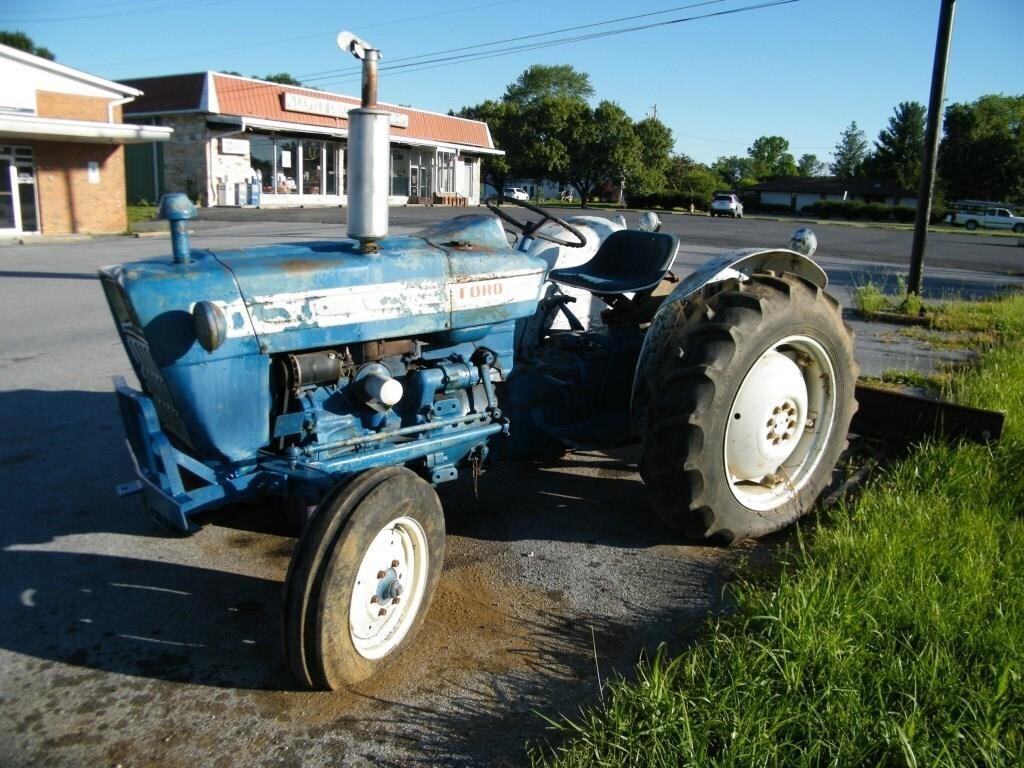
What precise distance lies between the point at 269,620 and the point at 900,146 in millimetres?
87499

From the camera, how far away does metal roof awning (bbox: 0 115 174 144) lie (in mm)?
19641

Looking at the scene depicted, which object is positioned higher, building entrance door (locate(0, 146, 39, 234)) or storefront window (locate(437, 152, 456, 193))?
storefront window (locate(437, 152, 456, 193))

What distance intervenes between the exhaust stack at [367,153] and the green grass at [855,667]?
185cm

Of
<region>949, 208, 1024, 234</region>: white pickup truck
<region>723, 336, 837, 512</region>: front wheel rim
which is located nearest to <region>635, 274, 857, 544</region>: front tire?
<region>723, 336, 837, 512</region>: front wheel rim

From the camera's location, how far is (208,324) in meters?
2.75

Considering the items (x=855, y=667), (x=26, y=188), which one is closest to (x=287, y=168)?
(x=26, y=188)

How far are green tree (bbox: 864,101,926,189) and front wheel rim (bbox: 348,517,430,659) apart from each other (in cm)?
8346

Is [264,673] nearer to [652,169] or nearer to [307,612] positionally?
[307,612]

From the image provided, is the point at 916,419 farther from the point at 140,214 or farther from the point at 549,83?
the point at 549,83

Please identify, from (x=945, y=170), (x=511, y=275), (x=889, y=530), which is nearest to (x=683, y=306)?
(x=511, y=275)

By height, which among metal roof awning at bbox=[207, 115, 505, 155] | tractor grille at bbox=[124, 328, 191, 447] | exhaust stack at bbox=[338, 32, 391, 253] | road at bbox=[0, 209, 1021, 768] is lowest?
road at bbox=[0, 209, 1021, 768]

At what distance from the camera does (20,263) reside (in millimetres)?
14930

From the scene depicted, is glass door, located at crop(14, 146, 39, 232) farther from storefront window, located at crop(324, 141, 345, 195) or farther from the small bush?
the small bush

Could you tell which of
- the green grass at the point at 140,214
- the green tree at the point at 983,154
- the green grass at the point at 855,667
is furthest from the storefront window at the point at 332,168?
the green tree at the point at 983,154
